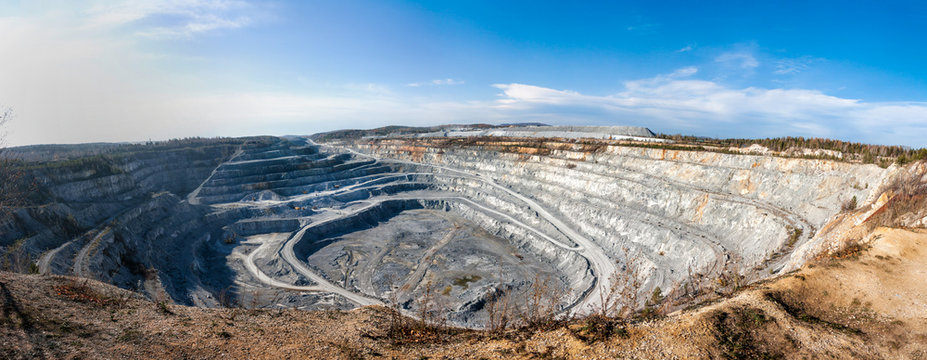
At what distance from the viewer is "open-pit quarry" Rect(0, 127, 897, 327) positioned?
27.3 meters

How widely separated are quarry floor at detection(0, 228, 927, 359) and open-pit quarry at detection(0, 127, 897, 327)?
4.73 meters

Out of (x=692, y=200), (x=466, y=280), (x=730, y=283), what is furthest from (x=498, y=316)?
(x=692, y=200)

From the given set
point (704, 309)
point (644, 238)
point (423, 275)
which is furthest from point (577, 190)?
point (704, 309)

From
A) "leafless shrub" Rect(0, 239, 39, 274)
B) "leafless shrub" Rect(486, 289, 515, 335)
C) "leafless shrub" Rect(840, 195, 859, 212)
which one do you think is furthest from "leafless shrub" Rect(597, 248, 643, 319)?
"leafless shrub" Rect(0, 239, 39, 274)


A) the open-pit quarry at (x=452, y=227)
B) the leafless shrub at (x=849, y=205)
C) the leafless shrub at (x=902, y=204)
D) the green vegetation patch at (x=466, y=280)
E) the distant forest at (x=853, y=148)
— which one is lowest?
the green vegetation patch at (x=466, y=280)

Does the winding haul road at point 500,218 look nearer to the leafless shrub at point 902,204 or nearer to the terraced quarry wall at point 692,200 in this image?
the terraced quarry wall at point 692,200

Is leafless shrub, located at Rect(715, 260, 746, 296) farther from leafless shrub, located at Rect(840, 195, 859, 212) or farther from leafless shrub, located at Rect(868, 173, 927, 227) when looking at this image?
leafless shrub, located at Rect(840, 195, 859, 212)

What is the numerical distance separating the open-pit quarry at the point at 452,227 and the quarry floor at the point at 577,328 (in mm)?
4728

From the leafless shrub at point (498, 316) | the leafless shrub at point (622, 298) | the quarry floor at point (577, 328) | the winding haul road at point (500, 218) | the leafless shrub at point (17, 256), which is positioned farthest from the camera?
the winding haul road at point (500, 218)

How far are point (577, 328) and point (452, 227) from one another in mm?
39471

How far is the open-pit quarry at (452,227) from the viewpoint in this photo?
2727cm

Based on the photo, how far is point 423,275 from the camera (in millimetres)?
34000

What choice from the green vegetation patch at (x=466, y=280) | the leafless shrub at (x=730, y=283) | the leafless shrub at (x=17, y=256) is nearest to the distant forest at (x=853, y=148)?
the leafless shrub at (x=730, y=283)

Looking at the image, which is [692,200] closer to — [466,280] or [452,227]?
[466,280]
